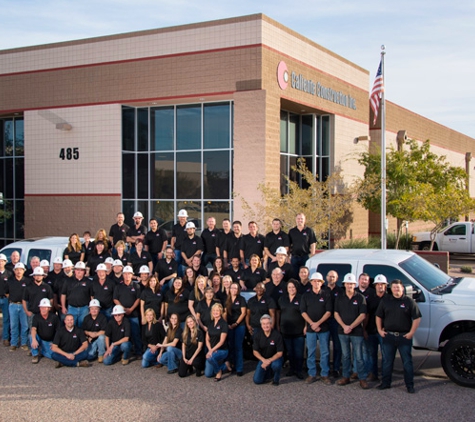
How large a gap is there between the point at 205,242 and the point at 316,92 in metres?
11.1

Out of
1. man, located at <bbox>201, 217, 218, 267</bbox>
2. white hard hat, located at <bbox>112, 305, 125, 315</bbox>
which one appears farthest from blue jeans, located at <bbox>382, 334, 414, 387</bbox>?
man, located at <bbox>201, 217, 218, 267</bbox>

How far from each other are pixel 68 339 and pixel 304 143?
14.7m

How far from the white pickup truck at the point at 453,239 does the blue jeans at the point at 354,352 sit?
17.3 m

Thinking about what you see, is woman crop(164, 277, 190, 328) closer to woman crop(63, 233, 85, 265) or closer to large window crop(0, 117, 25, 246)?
woman crop(63, 233, 85, 265)

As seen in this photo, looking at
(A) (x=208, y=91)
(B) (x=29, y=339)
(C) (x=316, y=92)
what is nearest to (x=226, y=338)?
(B) (x=29, y=339)

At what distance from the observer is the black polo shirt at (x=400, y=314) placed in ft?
27.4

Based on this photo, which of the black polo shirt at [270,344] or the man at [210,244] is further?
the man at [210,244]

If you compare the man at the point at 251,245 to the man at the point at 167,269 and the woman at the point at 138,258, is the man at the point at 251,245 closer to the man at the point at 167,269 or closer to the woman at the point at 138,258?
the man at the point at 167,269

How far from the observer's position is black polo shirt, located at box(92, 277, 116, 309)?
10822 mm

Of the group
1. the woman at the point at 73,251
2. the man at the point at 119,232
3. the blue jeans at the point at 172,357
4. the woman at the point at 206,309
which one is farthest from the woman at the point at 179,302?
the man at the point at 119,232

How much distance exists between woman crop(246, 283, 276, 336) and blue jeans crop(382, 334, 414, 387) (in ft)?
6.05

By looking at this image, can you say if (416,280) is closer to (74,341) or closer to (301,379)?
(301,379)

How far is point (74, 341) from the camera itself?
10.2m

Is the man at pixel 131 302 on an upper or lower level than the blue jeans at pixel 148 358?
upper
